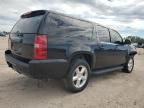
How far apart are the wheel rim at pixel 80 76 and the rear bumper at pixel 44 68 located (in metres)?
0.48

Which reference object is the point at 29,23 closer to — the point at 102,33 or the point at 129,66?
the point at 102,33

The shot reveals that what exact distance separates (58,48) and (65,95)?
1.19 m

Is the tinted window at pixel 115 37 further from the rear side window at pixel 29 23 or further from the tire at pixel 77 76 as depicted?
the rear side window at pixel 29 23

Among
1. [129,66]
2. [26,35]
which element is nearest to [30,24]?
[26,35]

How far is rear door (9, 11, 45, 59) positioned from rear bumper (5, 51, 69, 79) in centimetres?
19

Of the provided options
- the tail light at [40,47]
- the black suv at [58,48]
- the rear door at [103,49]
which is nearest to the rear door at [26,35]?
the black suv at [58,48]

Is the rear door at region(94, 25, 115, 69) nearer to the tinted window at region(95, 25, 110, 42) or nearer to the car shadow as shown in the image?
the tinted window at region(95, 25, 110, 42)

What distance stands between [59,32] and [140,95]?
250 centimetres

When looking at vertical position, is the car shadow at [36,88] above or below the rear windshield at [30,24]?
below

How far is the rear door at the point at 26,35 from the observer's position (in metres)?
3.68

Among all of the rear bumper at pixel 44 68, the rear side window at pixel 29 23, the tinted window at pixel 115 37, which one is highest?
the rear side window at pixel 29 23

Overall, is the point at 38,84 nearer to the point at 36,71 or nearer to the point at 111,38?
the point at 36,71

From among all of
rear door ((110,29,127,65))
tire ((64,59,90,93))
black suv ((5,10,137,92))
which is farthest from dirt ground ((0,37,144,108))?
rear door ((110,29,127,65))

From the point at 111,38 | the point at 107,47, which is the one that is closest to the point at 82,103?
the point at 107,47
